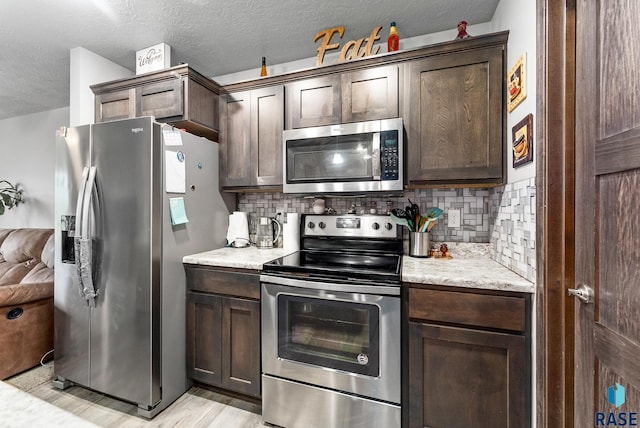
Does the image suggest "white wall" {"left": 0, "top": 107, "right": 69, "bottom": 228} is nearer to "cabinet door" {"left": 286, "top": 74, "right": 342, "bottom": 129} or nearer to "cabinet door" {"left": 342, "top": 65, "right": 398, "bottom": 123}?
"cabinet door" {"left": 286, "top": 74, "right": 342, "bottom": 129}

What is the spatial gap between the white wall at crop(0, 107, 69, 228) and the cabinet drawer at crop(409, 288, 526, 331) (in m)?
4.68

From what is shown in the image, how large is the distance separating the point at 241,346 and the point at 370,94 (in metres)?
1.79

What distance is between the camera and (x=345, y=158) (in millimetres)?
1811

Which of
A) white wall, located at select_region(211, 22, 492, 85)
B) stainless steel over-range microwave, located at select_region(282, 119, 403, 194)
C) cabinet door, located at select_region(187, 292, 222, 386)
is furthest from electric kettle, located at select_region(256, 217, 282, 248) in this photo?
white wall, located at select_region(211, 22, 492, 85)

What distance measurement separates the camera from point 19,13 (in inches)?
75.0

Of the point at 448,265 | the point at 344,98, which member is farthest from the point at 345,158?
the point at 448,265

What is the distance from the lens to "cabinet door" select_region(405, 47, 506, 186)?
1601 mm

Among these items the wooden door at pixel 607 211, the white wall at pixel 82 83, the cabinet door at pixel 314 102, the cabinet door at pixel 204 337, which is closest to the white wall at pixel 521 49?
the wooden door at pixel 607 211

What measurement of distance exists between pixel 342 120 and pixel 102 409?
7.87ft

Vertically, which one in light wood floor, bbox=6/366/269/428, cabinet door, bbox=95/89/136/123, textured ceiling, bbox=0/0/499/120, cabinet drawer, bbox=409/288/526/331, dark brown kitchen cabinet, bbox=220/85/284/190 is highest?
textured ceiling, bbox=0/0/499/120

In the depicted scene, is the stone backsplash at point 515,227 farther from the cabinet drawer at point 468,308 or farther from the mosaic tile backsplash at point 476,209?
the cabinet drawer at point 468,308

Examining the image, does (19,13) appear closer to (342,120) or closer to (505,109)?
(342,120)

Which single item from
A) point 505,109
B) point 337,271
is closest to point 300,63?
point 505,109

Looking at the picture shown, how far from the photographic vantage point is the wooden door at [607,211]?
0.78 meters
